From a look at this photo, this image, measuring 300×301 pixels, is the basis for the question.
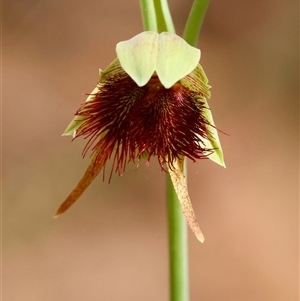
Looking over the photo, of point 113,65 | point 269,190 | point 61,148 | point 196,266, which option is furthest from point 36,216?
point 113,65

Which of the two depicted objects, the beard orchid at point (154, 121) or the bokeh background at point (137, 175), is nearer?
the beard orchid at point (154, 121)

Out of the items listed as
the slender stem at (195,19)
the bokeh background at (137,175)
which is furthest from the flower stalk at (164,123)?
the bokeh background at (137,175)

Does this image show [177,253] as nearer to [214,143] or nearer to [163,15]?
[214,143]

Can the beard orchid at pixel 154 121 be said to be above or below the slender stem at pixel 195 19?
below

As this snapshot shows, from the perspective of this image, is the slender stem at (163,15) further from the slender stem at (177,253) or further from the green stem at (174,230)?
the slender stem at (177,253)

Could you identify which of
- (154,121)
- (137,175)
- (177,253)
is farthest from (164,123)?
(137,175)
